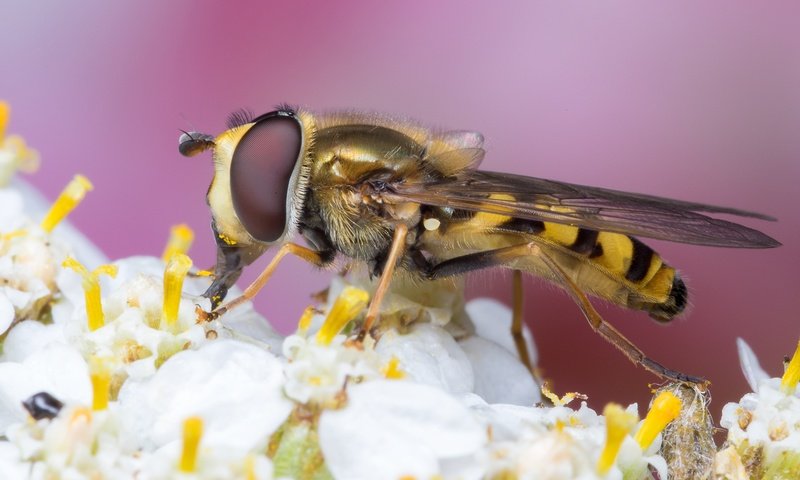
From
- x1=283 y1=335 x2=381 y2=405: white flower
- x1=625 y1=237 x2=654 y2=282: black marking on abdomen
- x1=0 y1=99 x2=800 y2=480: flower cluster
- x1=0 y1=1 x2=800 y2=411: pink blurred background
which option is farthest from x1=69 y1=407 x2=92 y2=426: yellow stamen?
x1=0 y1=1 x2=800 y2=411: pink blurred background

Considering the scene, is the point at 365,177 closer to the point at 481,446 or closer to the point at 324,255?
the point at 324,255

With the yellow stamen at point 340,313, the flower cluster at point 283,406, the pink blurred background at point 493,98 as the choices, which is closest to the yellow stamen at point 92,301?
the flower cluster at point 283,406

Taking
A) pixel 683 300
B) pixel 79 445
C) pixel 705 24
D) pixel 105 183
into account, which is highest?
pixel 705 24

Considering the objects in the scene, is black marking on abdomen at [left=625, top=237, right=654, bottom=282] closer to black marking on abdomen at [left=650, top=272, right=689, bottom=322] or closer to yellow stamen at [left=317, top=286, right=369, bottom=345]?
black marking on abdomen at [left=650, top=272, right=689, bottom=322]

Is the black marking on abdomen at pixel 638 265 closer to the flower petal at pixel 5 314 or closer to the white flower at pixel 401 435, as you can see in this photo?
the white flower at pixel 401 435

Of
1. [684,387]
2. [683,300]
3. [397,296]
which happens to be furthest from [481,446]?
[683,300]

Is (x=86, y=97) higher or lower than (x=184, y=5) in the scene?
lower
